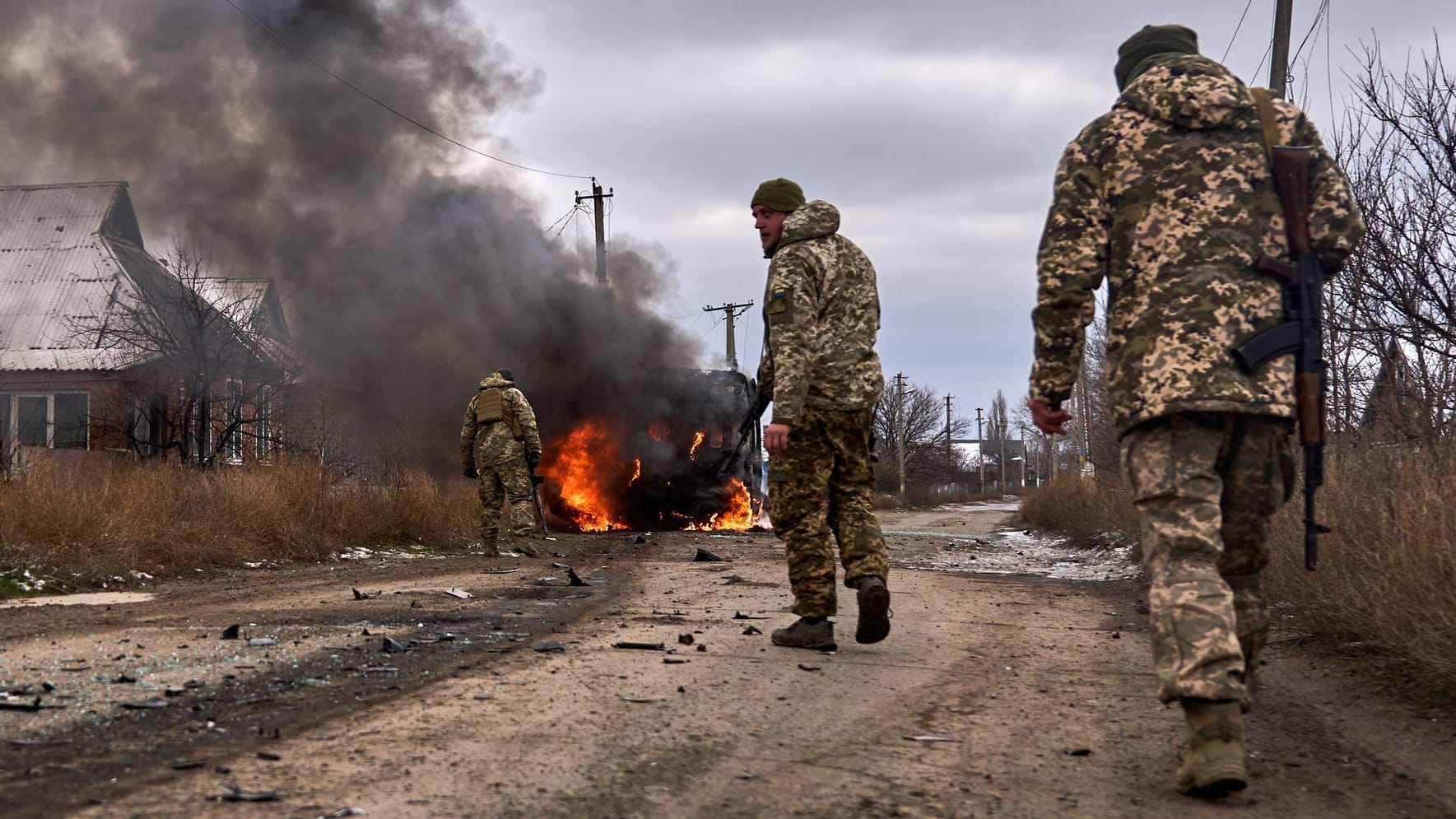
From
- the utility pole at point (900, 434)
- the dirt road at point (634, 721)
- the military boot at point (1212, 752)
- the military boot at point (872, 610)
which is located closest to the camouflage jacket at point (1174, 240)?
the military boot at point (1212, 752)

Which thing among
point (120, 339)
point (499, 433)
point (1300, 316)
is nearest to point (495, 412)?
point (499, 433)

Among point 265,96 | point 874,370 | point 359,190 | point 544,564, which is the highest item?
point 265,96

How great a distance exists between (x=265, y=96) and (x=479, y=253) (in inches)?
175

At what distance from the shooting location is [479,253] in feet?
71.4

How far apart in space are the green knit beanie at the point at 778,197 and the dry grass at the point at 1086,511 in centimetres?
500

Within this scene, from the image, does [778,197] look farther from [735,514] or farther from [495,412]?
[735,514]

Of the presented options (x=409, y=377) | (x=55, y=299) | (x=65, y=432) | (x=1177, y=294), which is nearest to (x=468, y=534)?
(x=409, y=377)

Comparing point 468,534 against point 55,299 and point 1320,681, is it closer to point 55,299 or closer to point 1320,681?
point 1320,681

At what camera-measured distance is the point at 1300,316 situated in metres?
3.27

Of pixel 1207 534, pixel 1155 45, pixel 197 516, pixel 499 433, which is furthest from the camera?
pixel 499 433

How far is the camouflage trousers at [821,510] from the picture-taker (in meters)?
5.20

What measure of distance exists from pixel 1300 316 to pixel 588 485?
15.9m

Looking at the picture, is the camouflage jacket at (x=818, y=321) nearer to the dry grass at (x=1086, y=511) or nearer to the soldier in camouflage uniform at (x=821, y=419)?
the soldier in camouflage uniform at (x=821, y=419)

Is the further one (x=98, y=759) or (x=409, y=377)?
(x=409, y=377)
